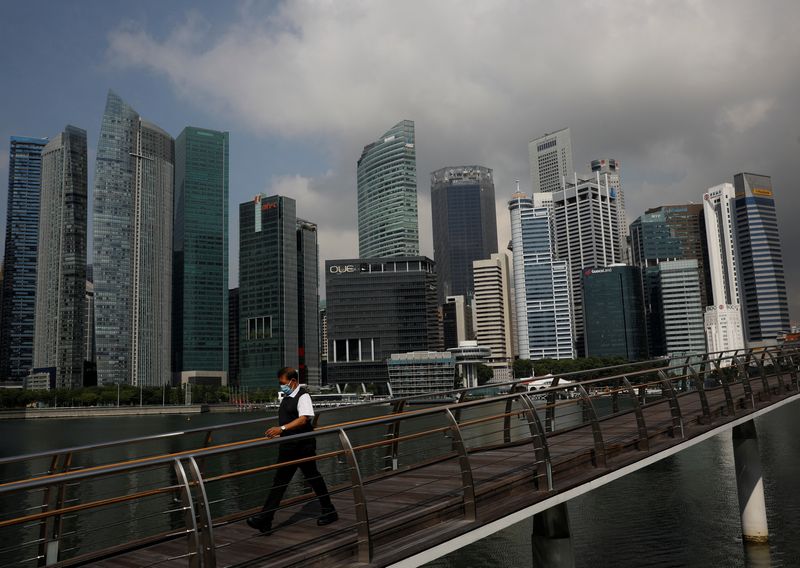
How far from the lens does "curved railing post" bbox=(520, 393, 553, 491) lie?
28.5 feet

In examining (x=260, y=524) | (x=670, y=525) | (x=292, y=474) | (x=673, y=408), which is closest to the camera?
(x=260, y=524)

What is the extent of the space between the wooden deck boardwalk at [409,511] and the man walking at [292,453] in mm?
149

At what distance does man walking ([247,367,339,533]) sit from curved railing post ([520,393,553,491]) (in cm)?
284

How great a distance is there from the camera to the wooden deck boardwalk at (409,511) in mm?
6496

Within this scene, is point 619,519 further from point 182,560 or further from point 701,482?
point 182,560

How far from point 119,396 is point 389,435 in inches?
6640

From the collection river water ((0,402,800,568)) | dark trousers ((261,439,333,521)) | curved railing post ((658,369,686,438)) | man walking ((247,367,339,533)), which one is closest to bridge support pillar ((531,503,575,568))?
curved railing post ((658,369,686,438))

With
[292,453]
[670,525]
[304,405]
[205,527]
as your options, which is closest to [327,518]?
[292,453]

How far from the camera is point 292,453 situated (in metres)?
7.38

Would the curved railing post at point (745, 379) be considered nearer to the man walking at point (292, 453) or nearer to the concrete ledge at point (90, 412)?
the man walking at point (292, 453)

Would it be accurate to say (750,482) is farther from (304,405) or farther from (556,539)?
(304,405)

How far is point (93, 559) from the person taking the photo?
259 inches

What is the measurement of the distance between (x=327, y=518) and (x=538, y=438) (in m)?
3.04

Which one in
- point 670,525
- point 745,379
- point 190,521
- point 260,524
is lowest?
point 670,525
